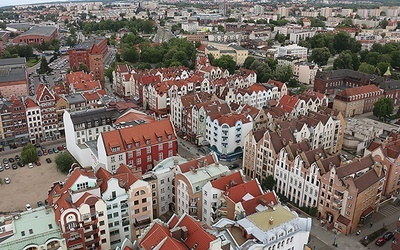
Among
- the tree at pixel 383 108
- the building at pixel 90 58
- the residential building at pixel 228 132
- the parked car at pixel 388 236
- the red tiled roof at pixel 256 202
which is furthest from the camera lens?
the building at pixel 90 58

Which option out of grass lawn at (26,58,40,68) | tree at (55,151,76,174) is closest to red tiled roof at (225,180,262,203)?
tree at (55,151,76,174)

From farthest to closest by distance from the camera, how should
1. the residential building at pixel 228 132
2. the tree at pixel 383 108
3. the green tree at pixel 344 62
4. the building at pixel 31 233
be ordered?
the green tree at pixel 344 62 → the tree at pixel 383 108 → the residential building at pixel 228 132 → the building at pixel 31 233

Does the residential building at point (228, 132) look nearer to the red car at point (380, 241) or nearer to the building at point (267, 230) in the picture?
the building at point (267, 230)

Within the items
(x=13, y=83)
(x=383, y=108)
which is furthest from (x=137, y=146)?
(x=13, y=83)

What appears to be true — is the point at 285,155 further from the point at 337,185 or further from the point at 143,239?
the point at 143,239

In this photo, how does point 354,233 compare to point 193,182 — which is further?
point 354,233

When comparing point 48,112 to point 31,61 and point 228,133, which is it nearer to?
point 228,133

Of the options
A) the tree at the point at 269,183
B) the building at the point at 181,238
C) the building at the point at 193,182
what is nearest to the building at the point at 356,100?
the tree at the point at 269,183
